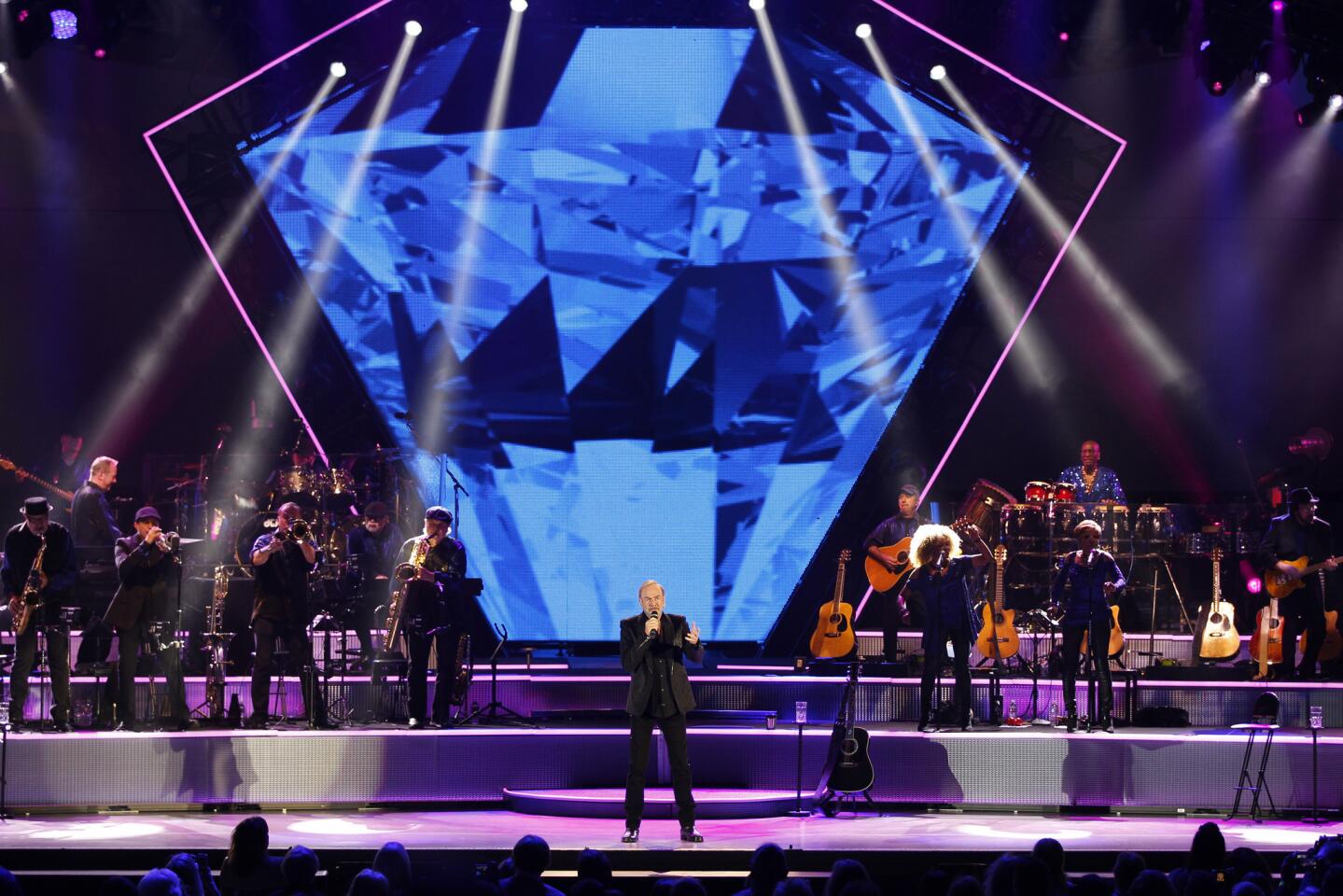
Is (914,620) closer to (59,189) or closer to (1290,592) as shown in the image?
(1290,592)

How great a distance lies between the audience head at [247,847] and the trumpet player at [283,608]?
15.9 ft

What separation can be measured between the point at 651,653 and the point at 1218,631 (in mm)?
5761

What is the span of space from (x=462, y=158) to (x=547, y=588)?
391 centimetres

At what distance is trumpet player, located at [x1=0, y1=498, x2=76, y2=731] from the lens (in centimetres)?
1021

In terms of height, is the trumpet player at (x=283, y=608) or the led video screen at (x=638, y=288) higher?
the led video screen at (x=638, y=288)

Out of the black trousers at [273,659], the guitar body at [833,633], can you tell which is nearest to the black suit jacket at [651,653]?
the black trousers at [273,659]

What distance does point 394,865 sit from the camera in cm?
541

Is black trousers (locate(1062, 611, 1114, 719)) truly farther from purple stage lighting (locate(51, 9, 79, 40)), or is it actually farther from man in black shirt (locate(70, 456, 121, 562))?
purple stage lighting (locate(51, 9, 79, 40))

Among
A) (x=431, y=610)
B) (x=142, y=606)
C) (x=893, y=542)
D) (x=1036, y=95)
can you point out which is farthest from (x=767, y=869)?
(x=1036, y=95)

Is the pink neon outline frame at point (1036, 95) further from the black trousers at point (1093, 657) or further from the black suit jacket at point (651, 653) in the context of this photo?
the black suit jacket at point (651, 653)

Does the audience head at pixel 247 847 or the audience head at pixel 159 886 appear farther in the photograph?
the audience head at pixel 247 847

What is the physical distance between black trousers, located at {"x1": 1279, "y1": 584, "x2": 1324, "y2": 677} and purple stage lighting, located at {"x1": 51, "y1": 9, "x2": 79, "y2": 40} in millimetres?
10487

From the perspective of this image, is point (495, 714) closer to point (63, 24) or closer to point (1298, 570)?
point (1298, 570)

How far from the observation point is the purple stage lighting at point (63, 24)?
1234 centimetres
